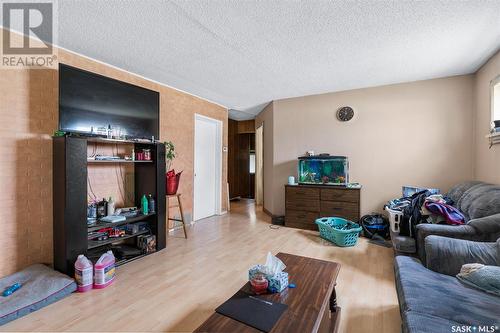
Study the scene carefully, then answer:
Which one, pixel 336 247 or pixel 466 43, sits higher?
pixel 466 43

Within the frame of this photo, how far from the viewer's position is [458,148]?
3.50 m

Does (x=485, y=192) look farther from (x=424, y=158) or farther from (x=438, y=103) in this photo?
(x=438, y=103)

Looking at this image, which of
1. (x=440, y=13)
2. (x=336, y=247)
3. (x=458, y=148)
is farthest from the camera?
(x=458, y=148)

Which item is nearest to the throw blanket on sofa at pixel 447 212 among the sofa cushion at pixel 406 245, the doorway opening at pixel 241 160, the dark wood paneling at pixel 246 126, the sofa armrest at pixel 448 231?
the sofa armrest at pixel 448 231

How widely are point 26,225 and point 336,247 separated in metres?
3.55

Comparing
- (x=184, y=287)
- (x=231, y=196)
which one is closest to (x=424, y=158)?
(x=184, y=287)

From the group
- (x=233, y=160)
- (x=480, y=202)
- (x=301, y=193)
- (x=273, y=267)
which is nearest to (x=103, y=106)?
(x=273, y=267)

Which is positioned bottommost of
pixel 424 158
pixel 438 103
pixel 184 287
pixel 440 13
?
pixel 184 287

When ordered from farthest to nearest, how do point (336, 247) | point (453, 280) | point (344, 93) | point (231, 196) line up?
1. point (231, 196)
2. point (344, 93)
3. point (336, 247)
4. point (453, 280)

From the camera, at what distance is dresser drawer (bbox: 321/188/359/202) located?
3.83 metres

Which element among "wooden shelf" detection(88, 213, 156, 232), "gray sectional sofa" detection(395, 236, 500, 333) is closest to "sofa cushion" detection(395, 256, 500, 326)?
"gray sectional sofa" detection(395, 236, 500, 333)

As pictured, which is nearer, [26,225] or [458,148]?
[26,225]

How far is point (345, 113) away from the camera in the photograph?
13.8ft

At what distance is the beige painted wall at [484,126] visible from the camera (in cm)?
274
